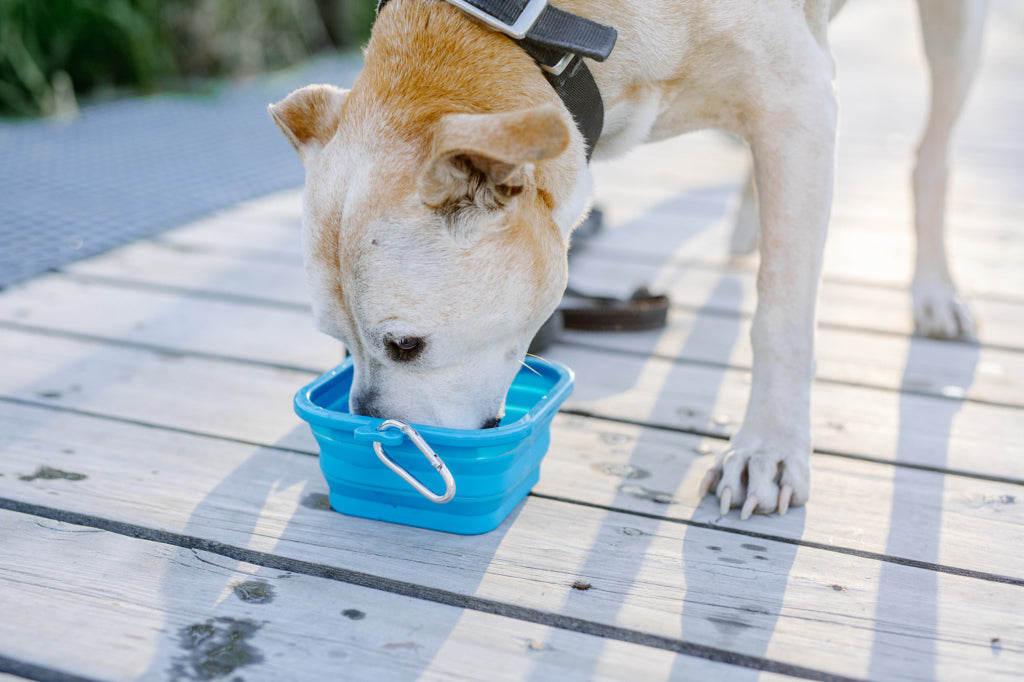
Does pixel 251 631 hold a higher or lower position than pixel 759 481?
higher

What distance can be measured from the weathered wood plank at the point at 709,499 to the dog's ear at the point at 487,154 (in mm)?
561

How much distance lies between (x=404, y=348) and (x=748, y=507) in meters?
0.65

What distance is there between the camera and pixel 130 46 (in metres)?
5.02

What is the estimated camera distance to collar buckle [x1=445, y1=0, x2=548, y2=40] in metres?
1.40

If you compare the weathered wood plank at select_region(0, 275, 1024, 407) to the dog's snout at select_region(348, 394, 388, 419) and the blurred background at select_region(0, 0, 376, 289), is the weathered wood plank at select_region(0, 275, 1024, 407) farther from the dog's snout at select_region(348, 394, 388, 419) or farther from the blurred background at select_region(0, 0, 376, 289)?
the dog's snout at select_region(348, 394, 388, 419)

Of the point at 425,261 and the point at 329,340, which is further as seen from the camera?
the point at 329,340

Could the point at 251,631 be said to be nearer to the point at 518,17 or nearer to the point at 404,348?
the point at 404,348

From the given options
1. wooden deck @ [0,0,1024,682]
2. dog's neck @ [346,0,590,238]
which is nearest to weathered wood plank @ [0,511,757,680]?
wooden deck @ [0,0,1024,682]

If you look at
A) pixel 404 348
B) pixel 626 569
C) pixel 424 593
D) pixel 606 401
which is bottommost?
pixel 606 401

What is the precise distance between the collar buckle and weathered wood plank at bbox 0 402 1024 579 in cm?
78

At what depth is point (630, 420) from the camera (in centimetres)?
189

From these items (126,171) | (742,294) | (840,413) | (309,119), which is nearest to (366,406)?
(309,119)

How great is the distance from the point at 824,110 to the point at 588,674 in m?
1.11

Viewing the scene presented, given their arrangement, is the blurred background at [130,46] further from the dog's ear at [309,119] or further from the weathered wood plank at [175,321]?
the dog's ear at [309,119]
